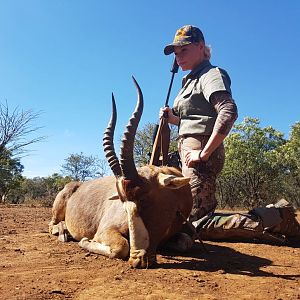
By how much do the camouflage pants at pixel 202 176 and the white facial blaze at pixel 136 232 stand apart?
1443 mm

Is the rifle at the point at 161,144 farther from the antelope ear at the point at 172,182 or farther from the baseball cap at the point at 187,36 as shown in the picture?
the antelope ear at the point at 172,182

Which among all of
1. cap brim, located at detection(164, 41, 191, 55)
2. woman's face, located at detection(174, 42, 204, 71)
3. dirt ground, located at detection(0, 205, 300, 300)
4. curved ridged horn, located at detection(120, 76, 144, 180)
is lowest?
dirt ground, located at detection(0, 205, 300, 300)

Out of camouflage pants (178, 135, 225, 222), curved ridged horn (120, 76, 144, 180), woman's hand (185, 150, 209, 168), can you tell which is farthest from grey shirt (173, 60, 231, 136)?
curved ridged horn (120, 76, 144, 180)

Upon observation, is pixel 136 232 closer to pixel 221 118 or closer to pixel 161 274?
pixel 161 274

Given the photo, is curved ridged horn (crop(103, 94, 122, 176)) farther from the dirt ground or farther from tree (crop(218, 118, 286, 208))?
tree (crop(218, 118, 286, 208))

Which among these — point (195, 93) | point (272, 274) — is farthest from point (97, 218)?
point (272, 274)

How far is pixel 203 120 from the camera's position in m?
5.22

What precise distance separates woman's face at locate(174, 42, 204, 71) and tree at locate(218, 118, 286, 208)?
19.2 m

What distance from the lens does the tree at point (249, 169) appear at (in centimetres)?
2472

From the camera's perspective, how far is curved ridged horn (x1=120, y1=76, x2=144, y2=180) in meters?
4.24

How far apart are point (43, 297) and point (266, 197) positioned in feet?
81.3

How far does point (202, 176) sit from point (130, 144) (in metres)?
1.32

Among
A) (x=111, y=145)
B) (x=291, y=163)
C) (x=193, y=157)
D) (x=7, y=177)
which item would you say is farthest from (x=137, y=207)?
(x=7, y=177)

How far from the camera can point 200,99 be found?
5.27 m
